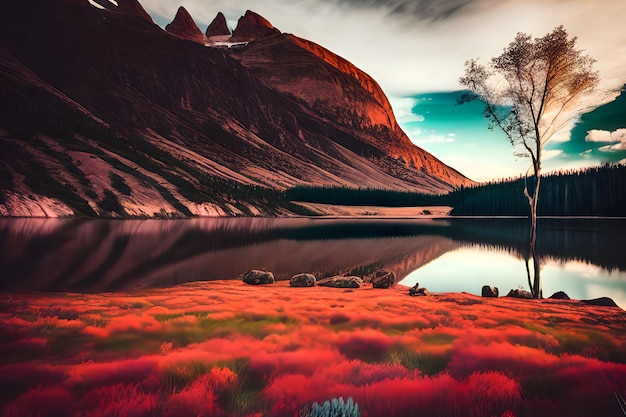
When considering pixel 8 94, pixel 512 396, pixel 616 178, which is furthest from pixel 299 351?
pixel 8 94

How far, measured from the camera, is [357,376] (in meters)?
6.26

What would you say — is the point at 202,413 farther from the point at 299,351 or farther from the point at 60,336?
the point at 60,336

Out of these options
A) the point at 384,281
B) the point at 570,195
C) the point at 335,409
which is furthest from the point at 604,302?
the point at 570,195

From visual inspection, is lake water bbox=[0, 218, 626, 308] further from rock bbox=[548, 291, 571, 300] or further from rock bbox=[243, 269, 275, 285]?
rock bbox=[243, 269, 275, 285]

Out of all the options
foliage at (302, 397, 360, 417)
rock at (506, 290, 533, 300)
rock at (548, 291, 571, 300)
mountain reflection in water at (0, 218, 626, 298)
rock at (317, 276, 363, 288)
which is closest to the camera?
foliage at (302, 397, 360, 417)

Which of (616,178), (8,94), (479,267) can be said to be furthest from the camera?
(8,94)

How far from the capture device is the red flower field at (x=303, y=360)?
5.48 meters

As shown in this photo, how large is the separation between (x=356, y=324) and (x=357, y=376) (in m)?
3.07

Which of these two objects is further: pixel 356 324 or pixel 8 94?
pixel 8 94

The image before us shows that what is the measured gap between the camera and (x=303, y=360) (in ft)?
22.8

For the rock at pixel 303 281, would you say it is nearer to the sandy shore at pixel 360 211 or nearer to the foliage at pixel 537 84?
A: the foliage at pixel 537 84

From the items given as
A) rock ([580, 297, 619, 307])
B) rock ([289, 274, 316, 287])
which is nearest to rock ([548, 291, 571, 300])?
rock ([580, 297, 619, 307])

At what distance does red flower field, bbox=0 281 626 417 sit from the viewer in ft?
18.0

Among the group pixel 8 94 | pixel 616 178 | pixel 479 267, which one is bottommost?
pixel 479 267
